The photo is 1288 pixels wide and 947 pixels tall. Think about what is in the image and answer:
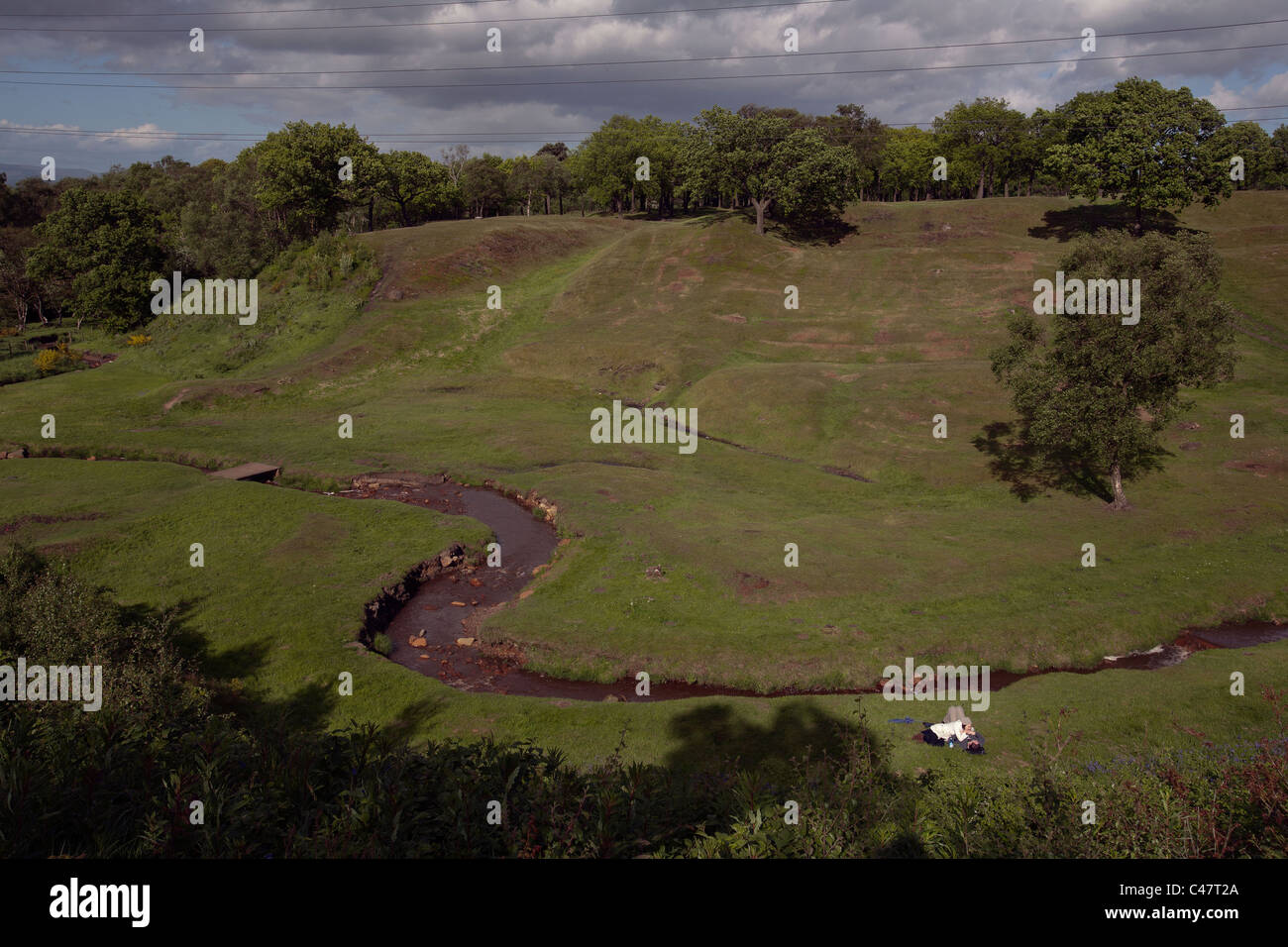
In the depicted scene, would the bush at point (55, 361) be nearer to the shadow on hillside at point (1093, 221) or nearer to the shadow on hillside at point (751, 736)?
the shadow on hillside at point (751, 736)

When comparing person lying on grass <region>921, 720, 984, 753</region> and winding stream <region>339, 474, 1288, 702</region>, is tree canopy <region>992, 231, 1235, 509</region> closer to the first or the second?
winding stream <region>339, 474, 1288, 702</region>

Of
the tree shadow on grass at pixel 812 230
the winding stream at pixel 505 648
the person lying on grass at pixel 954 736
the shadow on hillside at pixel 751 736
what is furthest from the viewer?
the tree shadow on grass at pixel 812 230

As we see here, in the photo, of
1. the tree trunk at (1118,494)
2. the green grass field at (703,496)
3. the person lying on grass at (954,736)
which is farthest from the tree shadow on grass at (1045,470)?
the person lying on grass at (954,736)

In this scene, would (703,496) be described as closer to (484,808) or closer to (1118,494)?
(1118,494)

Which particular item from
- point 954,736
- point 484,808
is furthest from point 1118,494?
point 484,808

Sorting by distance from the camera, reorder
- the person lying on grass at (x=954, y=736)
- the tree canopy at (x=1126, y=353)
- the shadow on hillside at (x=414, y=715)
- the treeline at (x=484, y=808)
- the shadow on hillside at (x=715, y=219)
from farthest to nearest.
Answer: the shadow on hillside at (x=715, y=219), the tree canopy at (x=1126, y=353), the shadow on hillside at (x=414, y=715), the person lying on grass at (x=954, y=736), the treeline at (x=484, y=808)

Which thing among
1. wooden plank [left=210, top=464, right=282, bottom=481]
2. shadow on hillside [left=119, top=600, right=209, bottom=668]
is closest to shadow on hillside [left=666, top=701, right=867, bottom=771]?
shadow on hillside [left=119, top=600, right=209, bottom=668]
